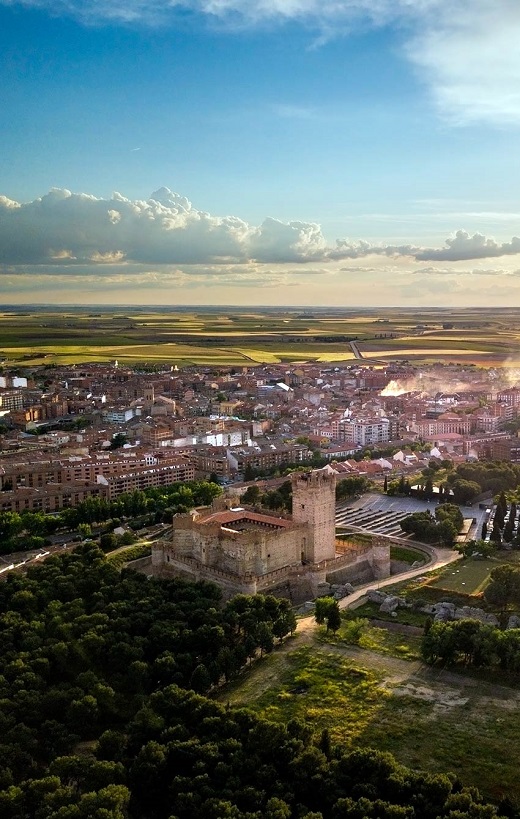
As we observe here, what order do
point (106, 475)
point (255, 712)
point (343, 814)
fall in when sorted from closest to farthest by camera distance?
point (343, 814) → point (255, 712) → point (106, 475)

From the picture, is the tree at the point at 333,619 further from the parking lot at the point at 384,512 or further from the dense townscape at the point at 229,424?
the dense townscape at the point at 229,424

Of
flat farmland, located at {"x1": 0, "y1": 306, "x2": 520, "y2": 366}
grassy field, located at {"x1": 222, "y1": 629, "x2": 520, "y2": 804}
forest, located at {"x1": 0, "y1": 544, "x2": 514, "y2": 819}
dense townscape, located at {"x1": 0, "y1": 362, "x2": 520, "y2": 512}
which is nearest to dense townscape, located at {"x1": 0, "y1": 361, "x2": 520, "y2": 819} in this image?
forest, located at {"x1": 0, "y1": 544, "x2": 514, "y2": 819}

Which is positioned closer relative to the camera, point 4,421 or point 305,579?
point 305,579

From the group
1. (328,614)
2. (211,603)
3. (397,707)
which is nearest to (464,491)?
(328,614)

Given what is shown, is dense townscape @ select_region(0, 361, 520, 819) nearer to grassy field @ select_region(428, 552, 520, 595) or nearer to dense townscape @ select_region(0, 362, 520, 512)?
dense townscape @ select_region(0, 362, 520, 512)

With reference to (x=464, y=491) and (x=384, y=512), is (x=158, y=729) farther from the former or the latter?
(x=464, y=491)

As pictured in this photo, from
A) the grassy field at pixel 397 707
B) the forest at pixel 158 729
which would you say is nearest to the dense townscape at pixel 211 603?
the forest at pixel 158 729

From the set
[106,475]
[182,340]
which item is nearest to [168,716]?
[106,475]

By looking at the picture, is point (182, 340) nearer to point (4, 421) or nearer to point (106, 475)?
point (4, 421)
